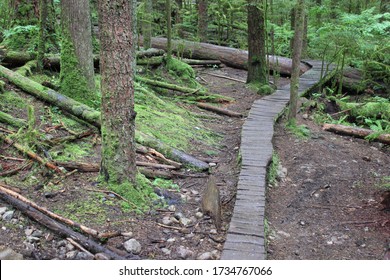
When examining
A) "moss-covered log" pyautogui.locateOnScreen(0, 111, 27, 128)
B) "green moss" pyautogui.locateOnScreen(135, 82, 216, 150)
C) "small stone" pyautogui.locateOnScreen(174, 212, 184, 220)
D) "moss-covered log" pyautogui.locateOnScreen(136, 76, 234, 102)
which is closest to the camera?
"small stone" pyautogui.locateOnScreen(174, 212, 184, 220)

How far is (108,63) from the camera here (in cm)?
478

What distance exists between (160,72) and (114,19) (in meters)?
8.22

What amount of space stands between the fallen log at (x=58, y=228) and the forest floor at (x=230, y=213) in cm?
7

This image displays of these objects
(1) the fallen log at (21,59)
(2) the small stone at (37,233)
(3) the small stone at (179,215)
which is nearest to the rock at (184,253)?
(3) the small stone at (179,215)

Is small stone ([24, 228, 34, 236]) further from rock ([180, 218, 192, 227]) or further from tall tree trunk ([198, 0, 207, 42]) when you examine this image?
tall tree trunk ([198, 0, 207, 42])

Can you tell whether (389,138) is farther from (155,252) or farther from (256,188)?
(155,252)

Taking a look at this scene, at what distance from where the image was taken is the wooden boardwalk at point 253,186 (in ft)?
14.8

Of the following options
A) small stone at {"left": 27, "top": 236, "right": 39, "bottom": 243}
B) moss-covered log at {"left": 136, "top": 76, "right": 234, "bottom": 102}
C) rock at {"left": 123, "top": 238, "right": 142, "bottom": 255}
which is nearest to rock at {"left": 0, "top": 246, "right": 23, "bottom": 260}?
small stone at {"left": 27, "top": 236, "right": 39, "bottom": 243}

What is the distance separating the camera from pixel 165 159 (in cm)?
673

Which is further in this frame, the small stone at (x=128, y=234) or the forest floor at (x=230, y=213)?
the small stone at (x=128, y=234)

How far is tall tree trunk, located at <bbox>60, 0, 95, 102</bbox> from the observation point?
24.7ft

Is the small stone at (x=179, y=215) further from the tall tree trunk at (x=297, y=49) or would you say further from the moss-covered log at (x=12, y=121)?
the tall tree trunk at (x=297, y=49)

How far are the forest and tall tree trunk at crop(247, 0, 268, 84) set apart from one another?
0.10m

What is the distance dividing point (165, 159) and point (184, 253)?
246cm
